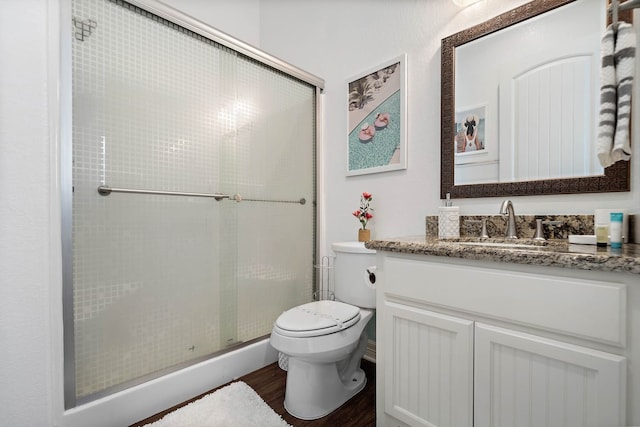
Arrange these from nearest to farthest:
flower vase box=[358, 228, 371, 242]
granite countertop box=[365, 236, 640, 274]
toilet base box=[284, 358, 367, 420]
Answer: granite countertop box=[365, 236, 640, 274]
toilet base box=[284, 358, 367, 420]
flower vase box=[358, 228, 371, 242]

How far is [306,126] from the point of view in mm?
2158

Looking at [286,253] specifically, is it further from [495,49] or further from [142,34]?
[495,49]

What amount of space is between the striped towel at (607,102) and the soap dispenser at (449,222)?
559mm

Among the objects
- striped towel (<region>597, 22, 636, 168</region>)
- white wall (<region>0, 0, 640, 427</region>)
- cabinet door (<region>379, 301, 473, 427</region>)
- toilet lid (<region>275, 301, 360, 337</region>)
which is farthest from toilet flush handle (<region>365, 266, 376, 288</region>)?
striped towel (<region>597, 22, 636, 168</region>)

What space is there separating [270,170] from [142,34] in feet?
3.08

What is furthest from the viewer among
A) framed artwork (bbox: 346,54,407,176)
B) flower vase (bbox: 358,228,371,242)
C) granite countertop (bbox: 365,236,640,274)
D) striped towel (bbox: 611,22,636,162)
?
flower vase (bbox: 358,228,371,242)

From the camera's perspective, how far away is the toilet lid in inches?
50.6

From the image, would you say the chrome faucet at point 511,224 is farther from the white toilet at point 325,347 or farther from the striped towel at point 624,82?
the white toilet at point 325,347

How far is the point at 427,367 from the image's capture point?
1043 mm

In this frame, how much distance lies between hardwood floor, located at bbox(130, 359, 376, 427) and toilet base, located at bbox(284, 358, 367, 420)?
3 centimetres

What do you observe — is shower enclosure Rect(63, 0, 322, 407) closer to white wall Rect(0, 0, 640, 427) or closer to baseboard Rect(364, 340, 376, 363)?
white wall Rect(0, 0, 640, 427)

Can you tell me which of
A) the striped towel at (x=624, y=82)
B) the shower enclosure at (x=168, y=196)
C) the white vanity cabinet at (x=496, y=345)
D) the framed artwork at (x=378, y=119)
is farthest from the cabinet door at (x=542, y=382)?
the shower enclosure at (x=168, y=196)

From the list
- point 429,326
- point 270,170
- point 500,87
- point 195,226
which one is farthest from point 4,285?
point 500,87

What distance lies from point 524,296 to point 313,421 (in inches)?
41.1
